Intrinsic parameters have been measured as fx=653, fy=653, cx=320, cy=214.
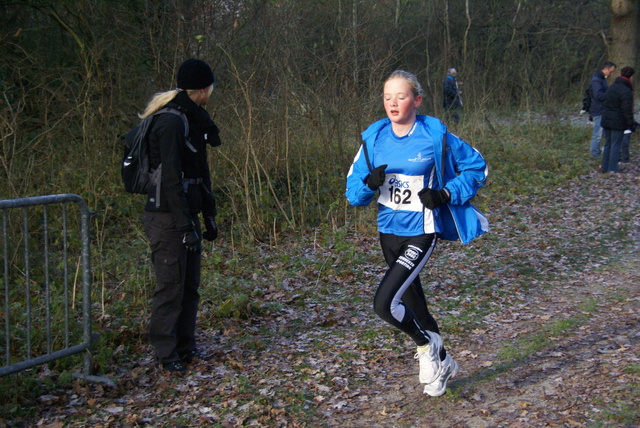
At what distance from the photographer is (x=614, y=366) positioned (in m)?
4.96

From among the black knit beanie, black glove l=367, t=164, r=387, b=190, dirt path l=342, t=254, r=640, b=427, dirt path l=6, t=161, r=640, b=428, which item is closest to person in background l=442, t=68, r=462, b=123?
dirt path l=6, t=161, r=640, b=428

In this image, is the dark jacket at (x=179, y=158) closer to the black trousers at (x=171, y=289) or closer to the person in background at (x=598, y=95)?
the black trousers at (x=171, y=289)

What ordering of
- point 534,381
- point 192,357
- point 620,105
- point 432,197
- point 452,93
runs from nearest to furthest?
point 432,197
point 534,381
point 192,357
point 620,105
point 452,93

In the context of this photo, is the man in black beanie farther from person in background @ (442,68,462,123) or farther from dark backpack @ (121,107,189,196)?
person in background @ (442,68,462,123)

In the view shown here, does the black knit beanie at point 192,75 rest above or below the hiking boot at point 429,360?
above

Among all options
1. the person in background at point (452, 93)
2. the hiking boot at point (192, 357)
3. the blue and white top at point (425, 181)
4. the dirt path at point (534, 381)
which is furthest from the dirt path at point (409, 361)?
the person in background at point (452, 93)

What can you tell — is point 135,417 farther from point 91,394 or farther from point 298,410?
point 298,410

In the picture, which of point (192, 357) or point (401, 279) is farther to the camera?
point (192, 357)

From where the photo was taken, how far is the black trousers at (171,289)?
4.82 m

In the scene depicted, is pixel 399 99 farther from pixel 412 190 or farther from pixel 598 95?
pixel 598 95

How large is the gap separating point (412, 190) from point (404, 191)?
2.1 inches

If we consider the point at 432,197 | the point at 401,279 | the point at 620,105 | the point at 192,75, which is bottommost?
the point at 401,279

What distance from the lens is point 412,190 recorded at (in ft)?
14.1

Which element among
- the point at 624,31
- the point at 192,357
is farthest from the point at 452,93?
the point at 192,357
